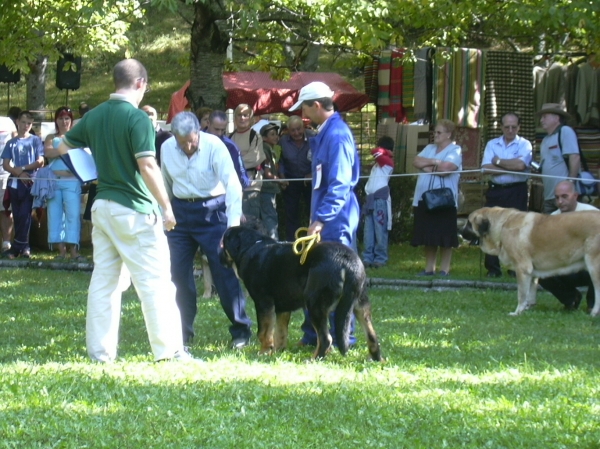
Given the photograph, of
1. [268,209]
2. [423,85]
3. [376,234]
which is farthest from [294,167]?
[423,85]

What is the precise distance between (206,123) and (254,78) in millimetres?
9476

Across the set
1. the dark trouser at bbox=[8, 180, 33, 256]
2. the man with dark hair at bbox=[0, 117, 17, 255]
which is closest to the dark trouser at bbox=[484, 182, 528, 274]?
the dark trouser at bbox=[8, 180, 33, 256]

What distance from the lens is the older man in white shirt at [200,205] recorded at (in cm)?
779

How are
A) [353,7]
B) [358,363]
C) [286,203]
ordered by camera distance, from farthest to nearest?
1. [286,203]
2. [353,7]
3. [358,363]

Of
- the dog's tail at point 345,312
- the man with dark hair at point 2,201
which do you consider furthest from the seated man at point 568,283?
the man with dark hair at point 2,201

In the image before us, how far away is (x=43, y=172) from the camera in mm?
15188

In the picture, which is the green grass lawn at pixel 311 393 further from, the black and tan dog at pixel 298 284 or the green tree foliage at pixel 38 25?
the green tree foliage at pixel 38 25

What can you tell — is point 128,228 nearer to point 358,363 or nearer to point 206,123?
point 358,363

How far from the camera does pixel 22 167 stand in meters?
15.3

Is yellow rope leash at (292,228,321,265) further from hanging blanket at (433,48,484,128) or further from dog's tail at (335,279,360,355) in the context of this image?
hanging blanket at (433,48,484,128)

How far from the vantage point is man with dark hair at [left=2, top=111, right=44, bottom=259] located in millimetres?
15289

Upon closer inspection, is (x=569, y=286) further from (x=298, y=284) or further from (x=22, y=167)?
(x=22, y=167)

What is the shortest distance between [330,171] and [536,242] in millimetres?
3848

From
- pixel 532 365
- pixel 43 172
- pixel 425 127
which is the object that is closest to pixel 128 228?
pixel 532 365
